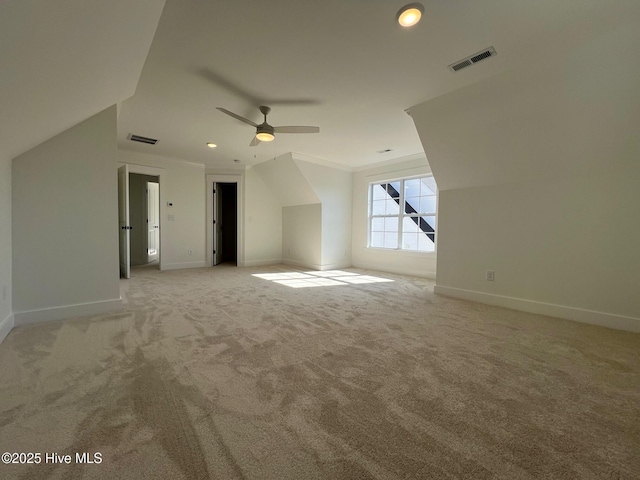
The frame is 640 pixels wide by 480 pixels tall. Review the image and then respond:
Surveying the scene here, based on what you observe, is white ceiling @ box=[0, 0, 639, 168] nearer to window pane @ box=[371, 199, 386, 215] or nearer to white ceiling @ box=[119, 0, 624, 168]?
white ceiling @ box=[119, 0, 624, 168]

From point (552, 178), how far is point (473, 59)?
5.84ft

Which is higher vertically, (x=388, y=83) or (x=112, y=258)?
(x=388, y=83)

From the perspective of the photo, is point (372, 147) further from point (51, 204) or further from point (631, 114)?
point (51, 204)

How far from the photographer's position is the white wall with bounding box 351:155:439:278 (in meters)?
5.05

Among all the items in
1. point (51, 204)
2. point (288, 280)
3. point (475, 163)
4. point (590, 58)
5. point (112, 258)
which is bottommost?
point (288, 280)

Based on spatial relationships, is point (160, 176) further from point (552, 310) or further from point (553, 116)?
point (552, 310)

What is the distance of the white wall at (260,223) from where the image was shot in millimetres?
6406

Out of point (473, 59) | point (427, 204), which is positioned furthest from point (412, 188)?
point (473, 59)

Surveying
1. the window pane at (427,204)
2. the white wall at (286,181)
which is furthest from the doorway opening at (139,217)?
the window pane at (427,204)

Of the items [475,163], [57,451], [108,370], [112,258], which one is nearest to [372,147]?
[475,163]

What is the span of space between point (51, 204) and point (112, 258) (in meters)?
0.73

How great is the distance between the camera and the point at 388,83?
257cm

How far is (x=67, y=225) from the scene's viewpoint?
264cm

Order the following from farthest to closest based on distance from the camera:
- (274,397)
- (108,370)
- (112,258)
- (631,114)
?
1. (112,258)
2. (631,114)
3. (108,370)
4. (274,397)
